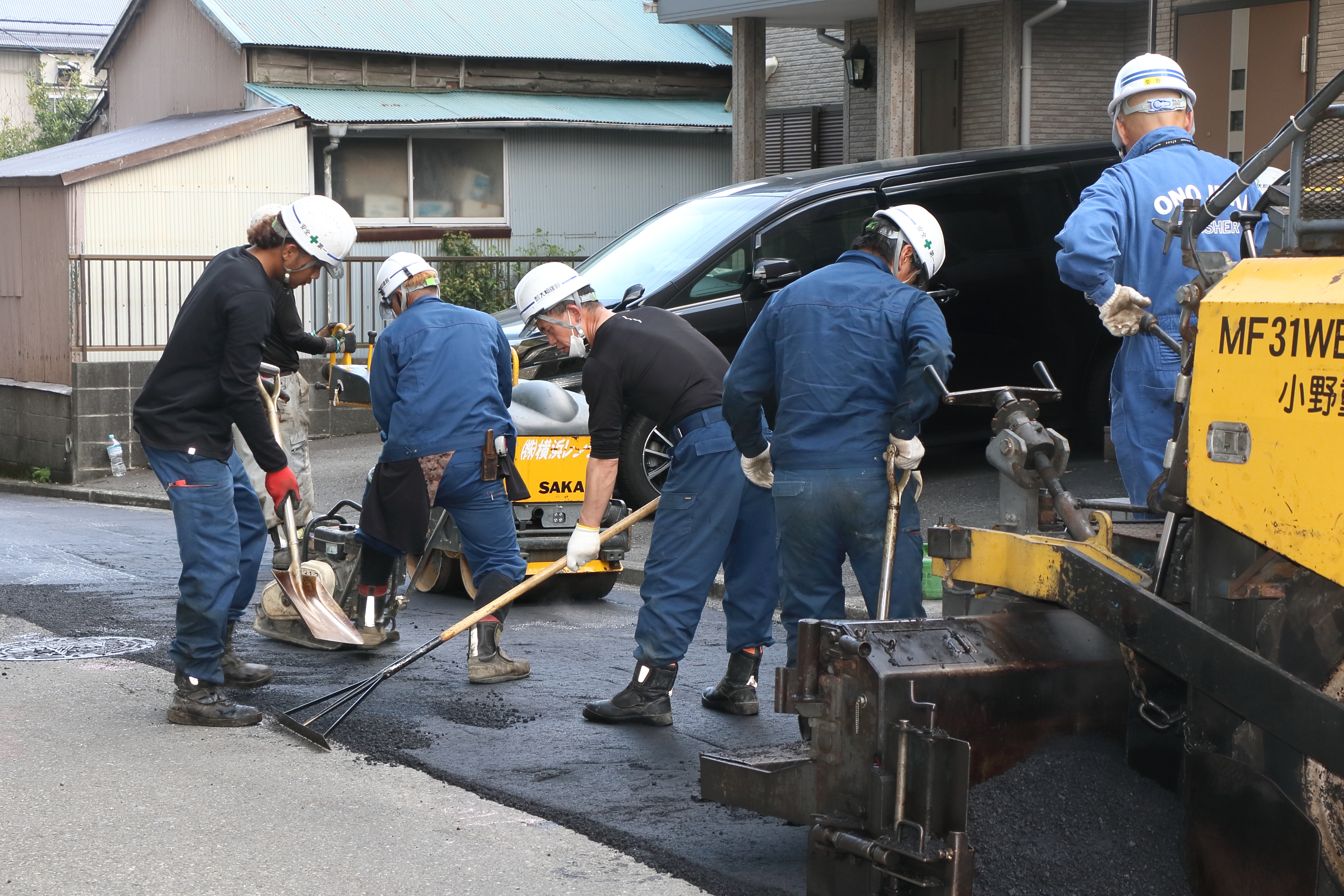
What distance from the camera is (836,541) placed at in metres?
5.21

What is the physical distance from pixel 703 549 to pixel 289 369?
116 inches

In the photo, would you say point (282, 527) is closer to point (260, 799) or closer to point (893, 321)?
point (260, 799)

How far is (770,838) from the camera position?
468 centimetres

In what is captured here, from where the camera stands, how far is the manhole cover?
7.04 metres

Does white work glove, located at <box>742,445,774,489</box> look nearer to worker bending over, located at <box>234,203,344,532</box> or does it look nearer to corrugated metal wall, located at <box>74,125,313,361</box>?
worker bending over, located at <box>234,203,344,532</box>

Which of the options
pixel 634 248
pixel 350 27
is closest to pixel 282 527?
pixel 634 248

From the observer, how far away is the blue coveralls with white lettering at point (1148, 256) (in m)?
5.02

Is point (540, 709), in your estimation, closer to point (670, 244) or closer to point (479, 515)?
point (479, 515)

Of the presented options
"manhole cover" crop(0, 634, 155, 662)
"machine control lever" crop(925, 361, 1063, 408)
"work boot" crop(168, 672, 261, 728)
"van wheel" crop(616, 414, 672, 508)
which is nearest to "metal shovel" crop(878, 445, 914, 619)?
"machine control lever" crop(925, 361, 1063, 408)

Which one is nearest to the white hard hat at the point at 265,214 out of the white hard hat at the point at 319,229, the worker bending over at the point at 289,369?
the worker bending over at the point at 289,369

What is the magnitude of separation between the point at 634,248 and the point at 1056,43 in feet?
20.5

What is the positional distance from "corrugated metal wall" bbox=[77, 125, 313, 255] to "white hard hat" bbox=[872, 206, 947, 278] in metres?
12.6

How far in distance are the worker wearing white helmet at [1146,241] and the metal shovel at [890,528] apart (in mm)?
A: 735

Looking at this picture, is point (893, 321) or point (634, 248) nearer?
point (893, 321)
